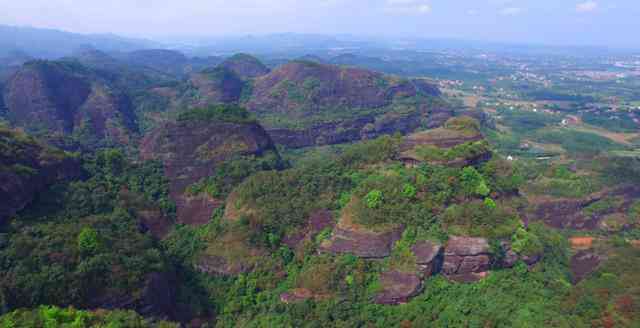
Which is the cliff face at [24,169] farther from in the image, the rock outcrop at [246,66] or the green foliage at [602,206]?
the rock outcrop at [246,66]

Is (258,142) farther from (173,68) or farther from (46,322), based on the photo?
(173,68)

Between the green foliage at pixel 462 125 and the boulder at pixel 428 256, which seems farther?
the green foliage at pixel 462 125

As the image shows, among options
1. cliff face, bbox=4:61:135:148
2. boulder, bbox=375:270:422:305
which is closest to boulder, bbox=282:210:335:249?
boulder, bbox=375:270:422:305

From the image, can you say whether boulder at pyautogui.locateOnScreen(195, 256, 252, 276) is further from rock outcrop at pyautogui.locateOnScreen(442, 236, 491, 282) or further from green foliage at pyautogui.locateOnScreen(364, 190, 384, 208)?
rock outcrop at pyautogui.locateOnScreen(442, 236, 491, 282)

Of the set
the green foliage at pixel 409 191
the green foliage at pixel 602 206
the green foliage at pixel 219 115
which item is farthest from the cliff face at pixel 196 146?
the green foliage at pixel 602 206

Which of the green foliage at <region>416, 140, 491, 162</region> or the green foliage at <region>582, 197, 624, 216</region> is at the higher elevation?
the green foliage at <region>416, 140, 491, 162</region>

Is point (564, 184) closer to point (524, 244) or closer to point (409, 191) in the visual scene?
point (524, 244)

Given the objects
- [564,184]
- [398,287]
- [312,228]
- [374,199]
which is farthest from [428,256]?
[564,184]

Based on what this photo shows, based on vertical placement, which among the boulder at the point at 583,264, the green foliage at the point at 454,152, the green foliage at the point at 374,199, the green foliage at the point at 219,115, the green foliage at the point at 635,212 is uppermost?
the green foliage at the point at 219,115

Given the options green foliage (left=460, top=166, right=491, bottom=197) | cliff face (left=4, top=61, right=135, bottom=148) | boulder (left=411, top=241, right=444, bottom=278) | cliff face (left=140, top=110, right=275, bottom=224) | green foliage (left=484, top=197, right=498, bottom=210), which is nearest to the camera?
boulder (left=411, top=241, right=444, bottom=278)
